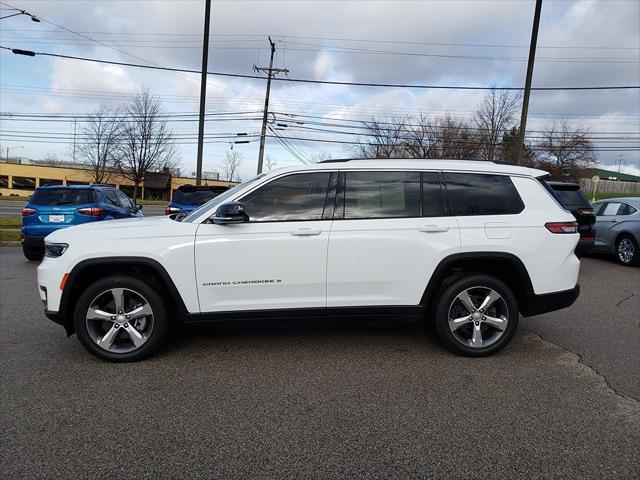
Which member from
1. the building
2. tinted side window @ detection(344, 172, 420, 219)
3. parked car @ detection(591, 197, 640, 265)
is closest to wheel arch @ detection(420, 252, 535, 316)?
tinted side window @ detection(344, 172, 420, 219)

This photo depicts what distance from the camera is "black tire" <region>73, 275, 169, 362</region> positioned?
12.8ft

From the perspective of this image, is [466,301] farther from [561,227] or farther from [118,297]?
[118,297]

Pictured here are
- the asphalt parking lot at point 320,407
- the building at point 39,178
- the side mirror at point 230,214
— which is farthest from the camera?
the building at point 39,178

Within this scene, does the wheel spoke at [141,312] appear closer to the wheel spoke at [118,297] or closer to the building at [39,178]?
the wheel spoke at [118,297]

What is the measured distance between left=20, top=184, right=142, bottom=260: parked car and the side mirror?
695cm

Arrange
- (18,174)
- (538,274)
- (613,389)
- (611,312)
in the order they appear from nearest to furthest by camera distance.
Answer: (613,389)
(538,274)
(611,312)
(18,174)

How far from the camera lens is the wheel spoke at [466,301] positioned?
13.6 feet

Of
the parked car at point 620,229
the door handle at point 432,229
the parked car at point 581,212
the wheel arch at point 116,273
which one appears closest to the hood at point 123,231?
the wheel arch at point 116,273

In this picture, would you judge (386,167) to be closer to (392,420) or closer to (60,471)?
(392,420)

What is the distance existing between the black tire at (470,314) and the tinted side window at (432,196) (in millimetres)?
679

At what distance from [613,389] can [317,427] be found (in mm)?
2457

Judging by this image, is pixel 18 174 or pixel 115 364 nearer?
pixel 115 364

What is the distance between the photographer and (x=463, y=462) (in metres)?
2.60

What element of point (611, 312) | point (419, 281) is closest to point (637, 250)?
point (611, 312)
